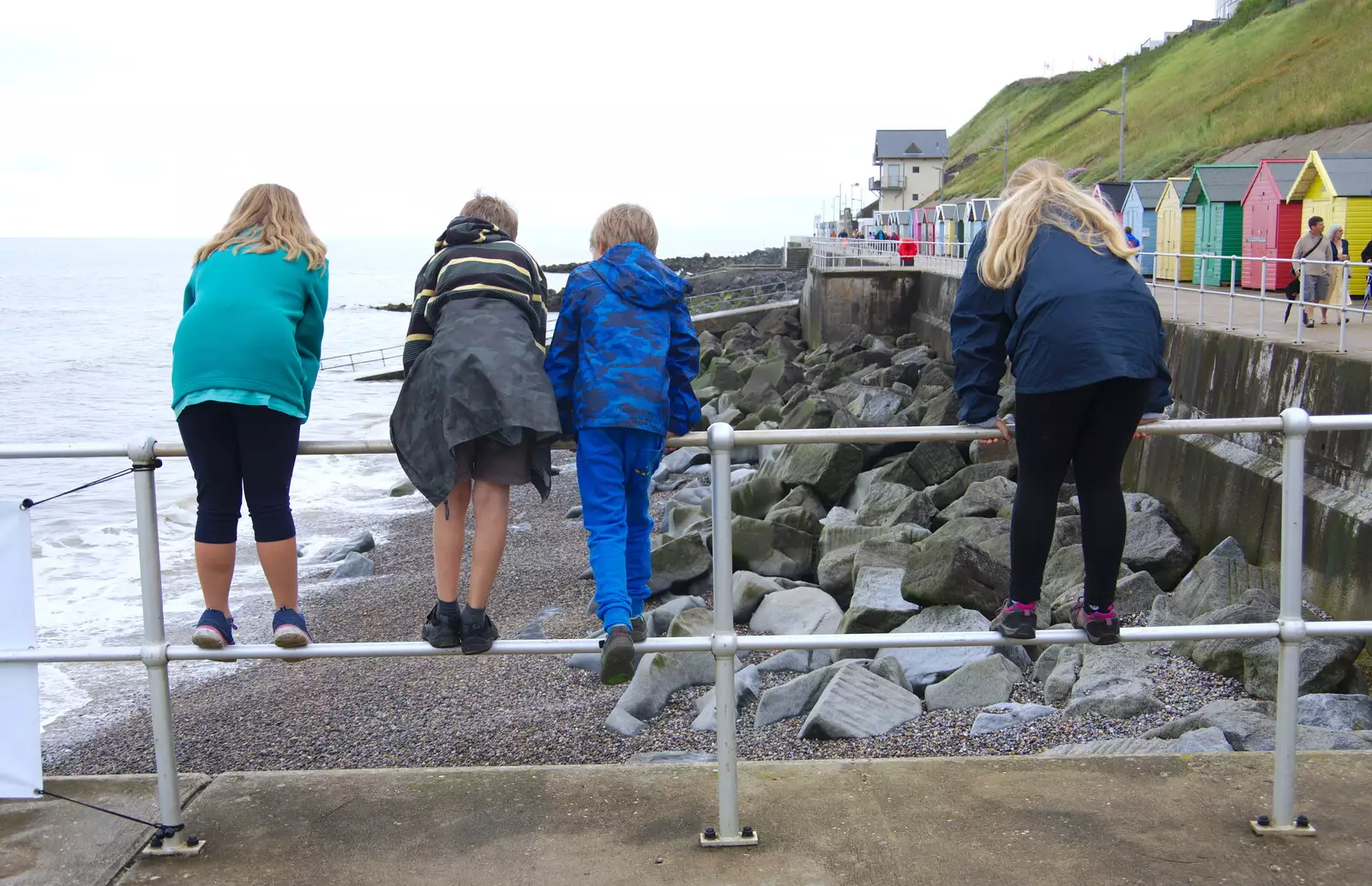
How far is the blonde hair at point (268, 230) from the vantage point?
3.28 m

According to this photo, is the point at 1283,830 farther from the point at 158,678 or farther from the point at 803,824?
the point at 158,678

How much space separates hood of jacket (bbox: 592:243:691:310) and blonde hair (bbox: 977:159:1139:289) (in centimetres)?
85

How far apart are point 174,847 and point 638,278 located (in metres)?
1.91

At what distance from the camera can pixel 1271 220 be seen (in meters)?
18.6

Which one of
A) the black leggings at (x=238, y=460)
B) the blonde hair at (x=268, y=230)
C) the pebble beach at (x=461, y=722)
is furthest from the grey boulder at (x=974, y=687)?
the blonde hair at (x=268, y=230)

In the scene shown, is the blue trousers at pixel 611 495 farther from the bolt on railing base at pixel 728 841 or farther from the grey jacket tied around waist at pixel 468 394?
the bolt on railing base at pixel 728 841

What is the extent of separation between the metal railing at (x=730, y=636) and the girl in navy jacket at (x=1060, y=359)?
0.11 metres

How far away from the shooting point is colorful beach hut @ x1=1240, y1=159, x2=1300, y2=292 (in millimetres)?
18125

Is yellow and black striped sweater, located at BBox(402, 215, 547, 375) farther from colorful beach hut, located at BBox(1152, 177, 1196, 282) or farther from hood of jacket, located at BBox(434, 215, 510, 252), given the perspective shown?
colorful beach hut, located at BBox(1152, 177, 1196, 282)

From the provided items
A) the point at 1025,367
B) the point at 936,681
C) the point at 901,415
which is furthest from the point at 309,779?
the point at 901,415

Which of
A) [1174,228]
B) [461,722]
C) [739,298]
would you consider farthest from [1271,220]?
[739,298]

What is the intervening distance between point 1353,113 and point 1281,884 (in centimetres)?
3760

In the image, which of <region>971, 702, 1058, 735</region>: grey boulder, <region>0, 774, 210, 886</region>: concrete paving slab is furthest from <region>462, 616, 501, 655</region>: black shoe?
<region>971, 702, 1058, 735</region>: grey boulder

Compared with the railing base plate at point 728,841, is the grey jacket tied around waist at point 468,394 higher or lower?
higher
